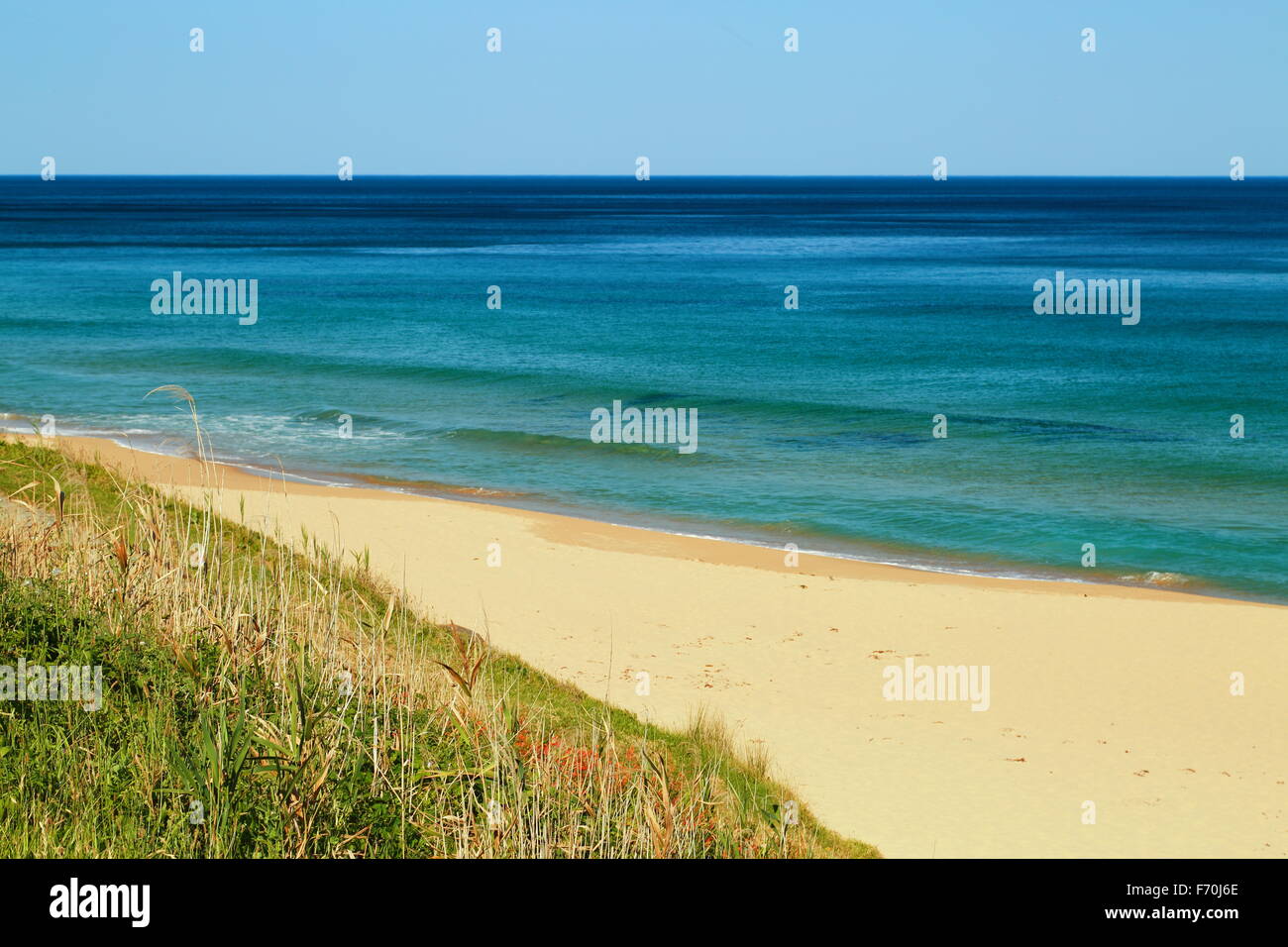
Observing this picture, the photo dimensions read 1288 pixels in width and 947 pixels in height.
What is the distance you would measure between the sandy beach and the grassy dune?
4.89ft

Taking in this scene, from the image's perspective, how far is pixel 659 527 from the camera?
22.3m

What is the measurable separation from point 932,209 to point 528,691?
537 feet

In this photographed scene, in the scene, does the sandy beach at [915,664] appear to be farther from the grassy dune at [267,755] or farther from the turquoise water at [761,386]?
the turquoise water at [761,386]

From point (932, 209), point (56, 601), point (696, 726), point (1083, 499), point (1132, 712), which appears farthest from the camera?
point (932, 209)

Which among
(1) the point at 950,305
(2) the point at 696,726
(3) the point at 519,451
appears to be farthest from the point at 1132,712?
(1) the point at 950,305

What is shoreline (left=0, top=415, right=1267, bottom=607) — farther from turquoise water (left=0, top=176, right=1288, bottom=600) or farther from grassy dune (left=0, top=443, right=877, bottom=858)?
grassy dune (left=0, top=443, right=877, bottom=858)

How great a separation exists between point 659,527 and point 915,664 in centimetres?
812

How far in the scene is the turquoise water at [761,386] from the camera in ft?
75.2

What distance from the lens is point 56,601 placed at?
313 inches

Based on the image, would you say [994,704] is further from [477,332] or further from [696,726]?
[477,332]

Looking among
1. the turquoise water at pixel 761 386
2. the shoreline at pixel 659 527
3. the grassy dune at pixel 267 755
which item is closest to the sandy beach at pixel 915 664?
the shoreline at pixel 659 527

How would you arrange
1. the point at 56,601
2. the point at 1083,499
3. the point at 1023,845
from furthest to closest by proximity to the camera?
the point at 1083,499 → the point at 1023,845 → the point at 56,601

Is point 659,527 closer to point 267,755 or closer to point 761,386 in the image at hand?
point 761,386

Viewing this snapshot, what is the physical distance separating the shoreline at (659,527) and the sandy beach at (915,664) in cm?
52
